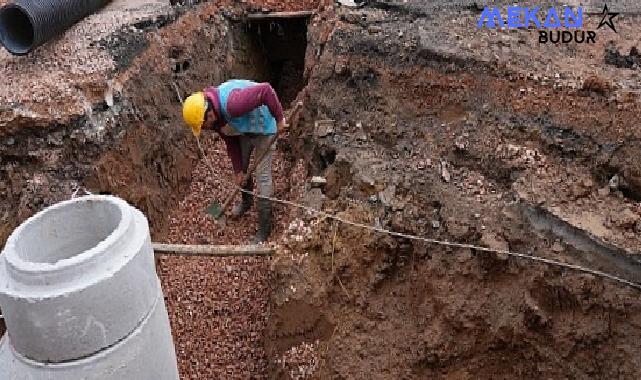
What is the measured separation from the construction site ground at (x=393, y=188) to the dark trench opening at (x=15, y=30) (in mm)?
150

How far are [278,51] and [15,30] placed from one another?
3884 millimetres

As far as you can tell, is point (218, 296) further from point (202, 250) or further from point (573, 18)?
point (573, 18)

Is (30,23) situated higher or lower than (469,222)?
higher

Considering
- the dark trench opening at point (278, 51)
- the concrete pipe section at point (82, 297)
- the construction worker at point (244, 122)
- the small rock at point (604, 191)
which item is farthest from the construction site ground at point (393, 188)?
the concrete pipe section at point (82, 297)

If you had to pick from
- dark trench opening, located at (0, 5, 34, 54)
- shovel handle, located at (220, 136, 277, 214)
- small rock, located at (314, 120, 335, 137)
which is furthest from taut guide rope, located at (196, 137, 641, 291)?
dark trench opening, located at (0, 5, 34, 54)

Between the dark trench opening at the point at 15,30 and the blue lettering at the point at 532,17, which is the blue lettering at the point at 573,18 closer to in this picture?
the blue lettering at the point at 532,17

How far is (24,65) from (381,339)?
4742 millimetres

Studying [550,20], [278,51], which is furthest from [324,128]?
[278,51]

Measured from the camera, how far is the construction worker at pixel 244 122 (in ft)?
19.4

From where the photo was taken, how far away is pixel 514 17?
6566mm

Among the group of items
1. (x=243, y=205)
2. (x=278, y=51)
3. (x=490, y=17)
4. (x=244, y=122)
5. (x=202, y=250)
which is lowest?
(x=243, y=205)

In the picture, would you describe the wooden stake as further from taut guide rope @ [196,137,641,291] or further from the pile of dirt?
taut guide rope @ [196,137,641,291]

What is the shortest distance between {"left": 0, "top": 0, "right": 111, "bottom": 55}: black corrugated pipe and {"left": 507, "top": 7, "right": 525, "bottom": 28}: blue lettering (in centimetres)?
483

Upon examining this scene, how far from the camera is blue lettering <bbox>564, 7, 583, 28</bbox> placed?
6336 mm
